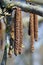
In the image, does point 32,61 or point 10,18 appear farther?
point 32,61

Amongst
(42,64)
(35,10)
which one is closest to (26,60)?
(42,64)

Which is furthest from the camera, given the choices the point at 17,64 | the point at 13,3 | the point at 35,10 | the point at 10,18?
the point at 17,64

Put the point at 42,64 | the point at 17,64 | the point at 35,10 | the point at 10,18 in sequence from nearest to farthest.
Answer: the point at 35,10 → the point at 10,18 → the point at 17,64 → the point at 42,64

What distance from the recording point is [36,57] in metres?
4.38

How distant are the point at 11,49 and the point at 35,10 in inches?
16.4

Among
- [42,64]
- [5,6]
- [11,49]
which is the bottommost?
[42,64]

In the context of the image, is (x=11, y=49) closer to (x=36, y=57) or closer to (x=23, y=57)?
(x=23, y=57)

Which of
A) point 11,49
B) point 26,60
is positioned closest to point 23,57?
point 26,60

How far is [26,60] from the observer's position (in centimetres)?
399

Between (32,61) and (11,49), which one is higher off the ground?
(11,49)

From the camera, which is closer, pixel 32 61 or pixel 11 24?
pixel 11 24

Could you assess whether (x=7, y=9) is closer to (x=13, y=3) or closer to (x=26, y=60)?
(x=13, y=3)

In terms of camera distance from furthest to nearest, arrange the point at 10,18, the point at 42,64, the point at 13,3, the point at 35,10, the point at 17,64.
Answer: the point at 42,64 < the point at 17,64 < the point at 10,18 < the point at 13,3 < the point at 35,10

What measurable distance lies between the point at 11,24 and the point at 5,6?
0.40 ft
